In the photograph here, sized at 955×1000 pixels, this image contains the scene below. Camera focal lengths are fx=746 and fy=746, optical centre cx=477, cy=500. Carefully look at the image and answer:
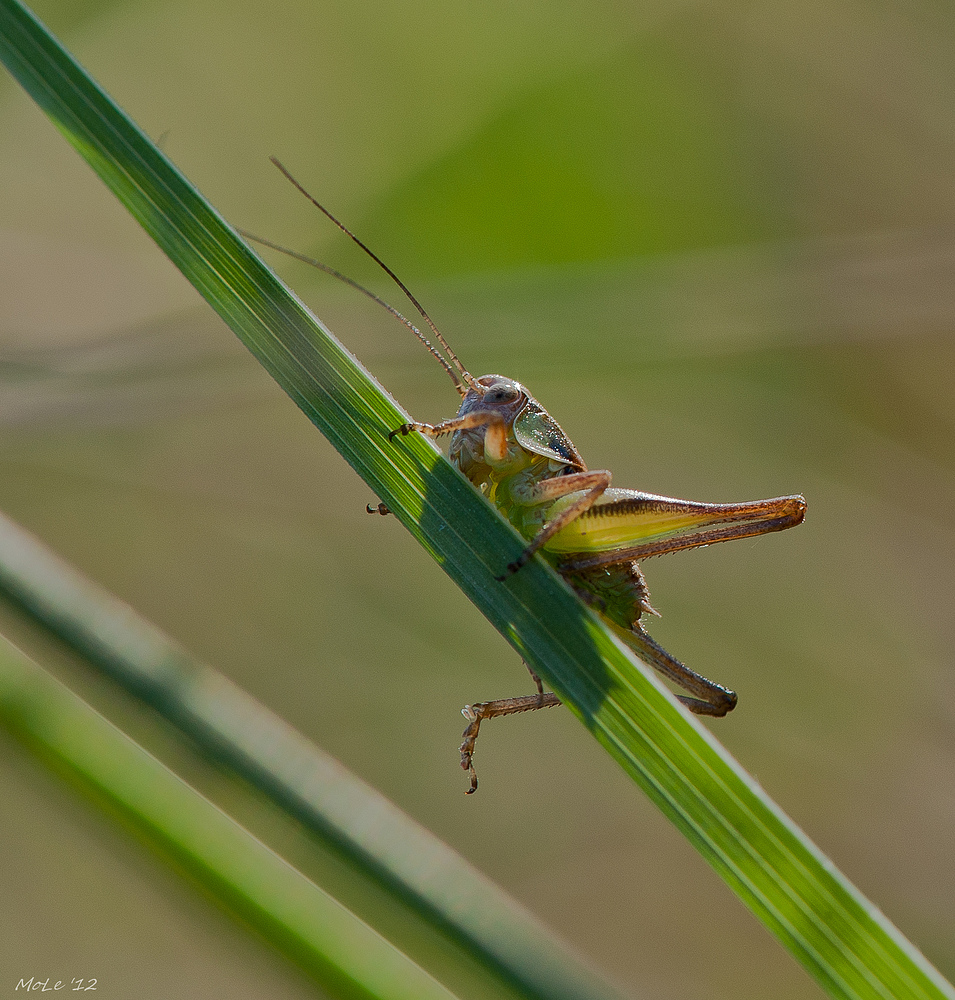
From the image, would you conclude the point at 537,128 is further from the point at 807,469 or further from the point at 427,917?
the point at 427,917

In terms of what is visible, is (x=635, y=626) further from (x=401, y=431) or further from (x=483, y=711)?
(x=401, y=431)

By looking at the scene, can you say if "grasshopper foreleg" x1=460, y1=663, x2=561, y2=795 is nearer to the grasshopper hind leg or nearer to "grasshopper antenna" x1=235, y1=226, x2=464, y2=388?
the grasshopper hind leg

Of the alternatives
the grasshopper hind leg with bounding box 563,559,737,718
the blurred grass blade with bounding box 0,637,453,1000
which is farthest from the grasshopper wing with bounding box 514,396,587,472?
the blurred grass blade with bounding box 0,637,453,1000

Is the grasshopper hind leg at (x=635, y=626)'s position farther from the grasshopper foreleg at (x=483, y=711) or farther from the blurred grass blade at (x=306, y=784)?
the blurred grass blade at (x=306, y=784)
